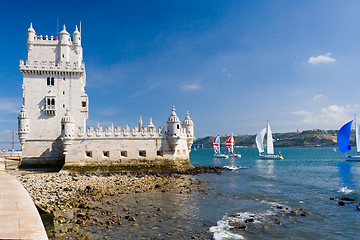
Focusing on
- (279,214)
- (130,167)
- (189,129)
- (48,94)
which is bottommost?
(279,214)

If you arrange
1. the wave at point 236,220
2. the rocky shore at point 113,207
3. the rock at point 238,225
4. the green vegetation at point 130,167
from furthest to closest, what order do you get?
the green vegetation at point 130,167 → the rock at point 238,225 → the wave at point 236,220 → the rocky shore at point 113,207

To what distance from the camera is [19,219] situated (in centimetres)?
791

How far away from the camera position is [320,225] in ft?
53.1

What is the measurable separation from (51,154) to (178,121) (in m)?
18.8

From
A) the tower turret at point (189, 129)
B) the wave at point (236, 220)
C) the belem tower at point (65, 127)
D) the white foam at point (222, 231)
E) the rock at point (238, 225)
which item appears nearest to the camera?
the white foam at point (222, 231)

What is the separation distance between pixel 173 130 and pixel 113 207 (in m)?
18.7

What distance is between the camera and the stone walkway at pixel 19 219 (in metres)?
6.54

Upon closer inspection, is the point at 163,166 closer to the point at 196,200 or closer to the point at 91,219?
the point at 196,200

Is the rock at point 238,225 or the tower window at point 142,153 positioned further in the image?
the tower window at point 142,153

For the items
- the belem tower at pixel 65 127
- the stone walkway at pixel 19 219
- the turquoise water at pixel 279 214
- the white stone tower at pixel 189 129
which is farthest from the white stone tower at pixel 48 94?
the stone walkway at pixel 19 219

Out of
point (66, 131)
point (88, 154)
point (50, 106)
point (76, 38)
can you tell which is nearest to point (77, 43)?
point (76, 38)

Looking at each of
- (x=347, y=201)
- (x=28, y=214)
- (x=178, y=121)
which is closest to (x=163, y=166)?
(x=178, y=121)

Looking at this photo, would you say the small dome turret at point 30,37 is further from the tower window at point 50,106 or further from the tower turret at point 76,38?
Answer: the tower window at point 50,106

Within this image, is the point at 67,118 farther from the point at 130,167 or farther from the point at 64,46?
the point at 64,46
